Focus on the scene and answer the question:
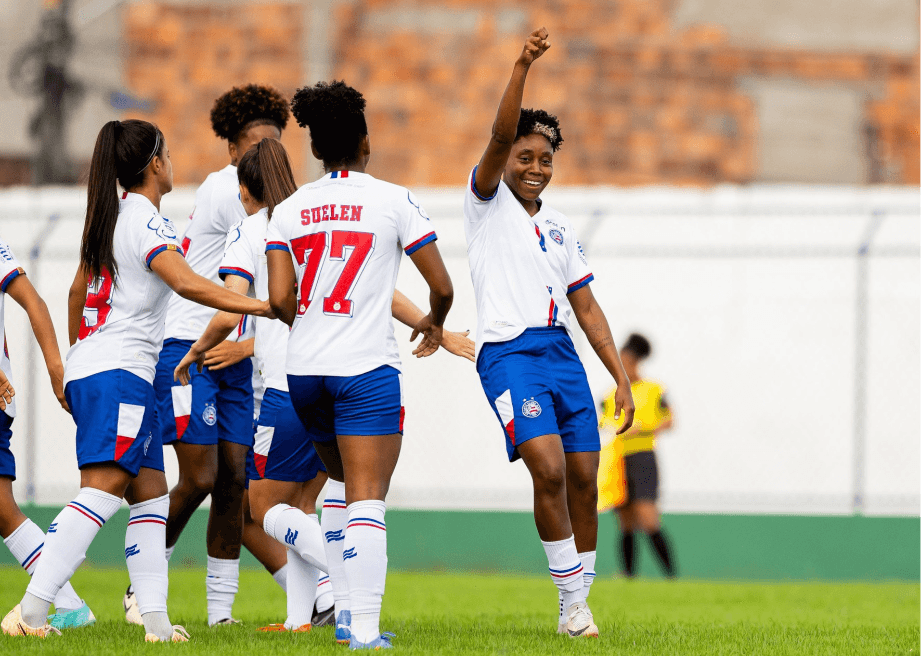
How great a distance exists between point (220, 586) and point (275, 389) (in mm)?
960

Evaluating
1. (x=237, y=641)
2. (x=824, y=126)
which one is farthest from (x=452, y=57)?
(x=237, y=641)

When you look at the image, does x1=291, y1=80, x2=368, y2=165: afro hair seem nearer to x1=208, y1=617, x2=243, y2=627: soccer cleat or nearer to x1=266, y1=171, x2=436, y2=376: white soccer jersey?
x1=266, y1=171, x2=436, y2=376: white soccer jersey

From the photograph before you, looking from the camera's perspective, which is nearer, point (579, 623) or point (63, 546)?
point (63, 546)

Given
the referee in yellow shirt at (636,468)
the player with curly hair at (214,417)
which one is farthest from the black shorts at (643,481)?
the player with curly hair at (214,417)

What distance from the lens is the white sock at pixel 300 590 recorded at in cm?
508

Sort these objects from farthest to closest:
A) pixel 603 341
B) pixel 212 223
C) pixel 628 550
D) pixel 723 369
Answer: pixel 723 369, pixel 628 550, pixel 212 223, pixel 603 341

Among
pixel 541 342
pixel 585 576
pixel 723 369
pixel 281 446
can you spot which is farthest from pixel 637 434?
pixel 281 446

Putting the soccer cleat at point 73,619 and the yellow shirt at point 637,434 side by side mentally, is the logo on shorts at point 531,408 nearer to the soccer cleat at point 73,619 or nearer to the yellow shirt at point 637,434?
the soccer cleat at point 73,619

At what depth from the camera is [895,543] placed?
374 inches

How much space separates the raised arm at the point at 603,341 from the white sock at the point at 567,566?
56cm

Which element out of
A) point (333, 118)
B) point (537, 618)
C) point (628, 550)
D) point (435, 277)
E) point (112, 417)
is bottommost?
point (628, 550)

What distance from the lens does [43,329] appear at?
5.00 m

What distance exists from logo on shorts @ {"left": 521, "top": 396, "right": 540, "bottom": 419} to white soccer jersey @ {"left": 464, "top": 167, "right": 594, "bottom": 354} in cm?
28

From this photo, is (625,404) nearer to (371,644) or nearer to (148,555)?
(371,644)
